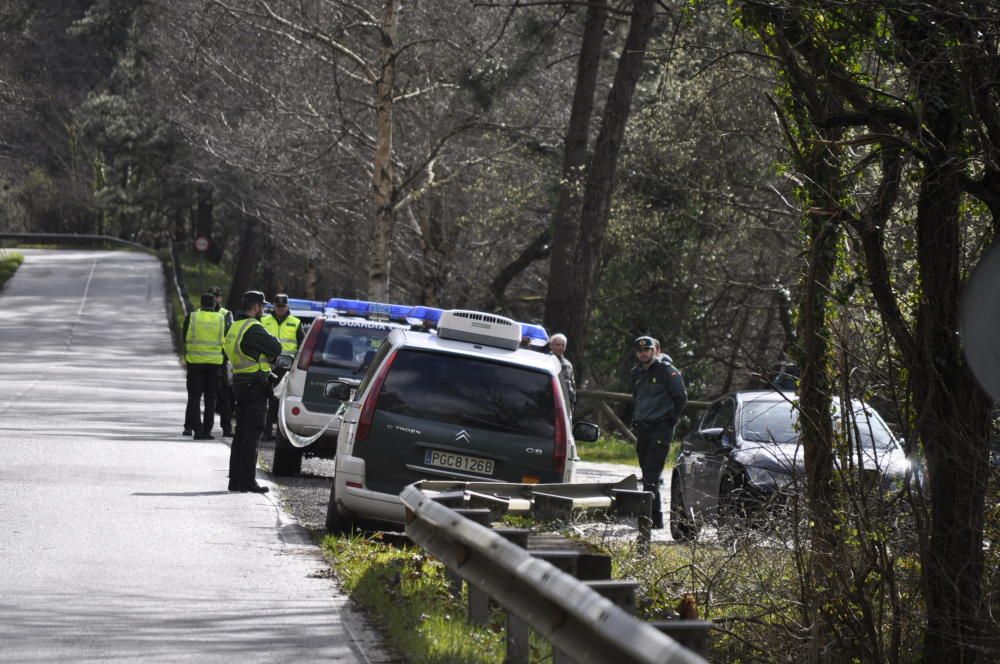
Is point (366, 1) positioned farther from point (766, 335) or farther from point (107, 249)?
point (107, 249)

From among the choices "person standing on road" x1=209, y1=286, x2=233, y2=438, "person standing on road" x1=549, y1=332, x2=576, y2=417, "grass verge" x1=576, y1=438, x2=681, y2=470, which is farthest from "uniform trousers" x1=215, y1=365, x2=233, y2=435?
"grass verge" x1=576, y1=438, x2=681, y2=470

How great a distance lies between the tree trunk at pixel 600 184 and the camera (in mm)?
23078

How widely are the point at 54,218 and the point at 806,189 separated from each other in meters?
84.5

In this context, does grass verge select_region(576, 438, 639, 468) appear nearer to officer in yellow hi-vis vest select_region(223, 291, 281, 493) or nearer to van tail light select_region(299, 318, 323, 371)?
van tail light select_region(299, 318, 323, 371)

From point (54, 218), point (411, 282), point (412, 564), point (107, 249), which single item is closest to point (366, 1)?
point (411, 282)

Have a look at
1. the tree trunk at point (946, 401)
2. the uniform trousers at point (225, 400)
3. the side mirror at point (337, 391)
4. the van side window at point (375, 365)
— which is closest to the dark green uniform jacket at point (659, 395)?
the side mirror at point (337, 391)

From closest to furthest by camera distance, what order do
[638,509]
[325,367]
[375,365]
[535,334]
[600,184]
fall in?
[638,509] < [375,365] < [535,334] < [325,367] < [600,184]

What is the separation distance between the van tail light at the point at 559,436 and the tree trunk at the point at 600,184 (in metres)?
11.9

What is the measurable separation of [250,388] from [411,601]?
237 inches

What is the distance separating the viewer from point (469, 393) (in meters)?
11.5

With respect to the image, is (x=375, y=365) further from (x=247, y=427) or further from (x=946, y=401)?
(x=946, y=401)

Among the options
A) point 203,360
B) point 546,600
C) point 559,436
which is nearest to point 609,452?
point 203,360

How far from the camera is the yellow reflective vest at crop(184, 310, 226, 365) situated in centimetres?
1967

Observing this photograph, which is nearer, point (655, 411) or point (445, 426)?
point (445, 426)
